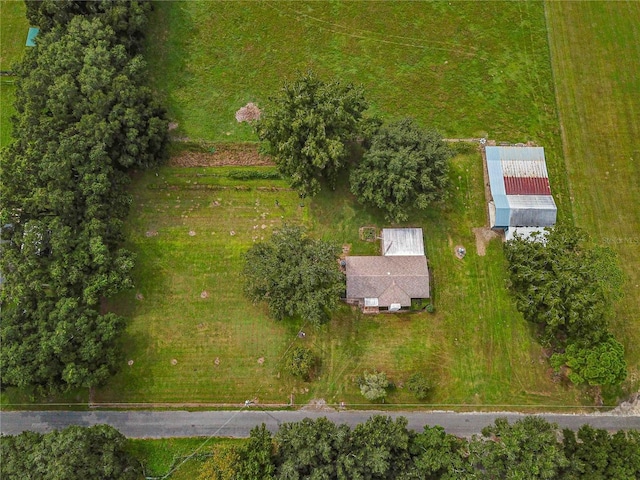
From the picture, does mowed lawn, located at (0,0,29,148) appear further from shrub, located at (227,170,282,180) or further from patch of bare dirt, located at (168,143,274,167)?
shrub, located at (227,170,282,180)

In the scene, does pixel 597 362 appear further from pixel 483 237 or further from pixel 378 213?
pixel 378 213

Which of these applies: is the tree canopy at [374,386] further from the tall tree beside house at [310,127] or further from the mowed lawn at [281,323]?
the tall tree beside house at [310,127]

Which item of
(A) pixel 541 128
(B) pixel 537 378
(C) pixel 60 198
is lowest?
(B) pixel 537 378

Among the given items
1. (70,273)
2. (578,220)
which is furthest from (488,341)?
(70,273)

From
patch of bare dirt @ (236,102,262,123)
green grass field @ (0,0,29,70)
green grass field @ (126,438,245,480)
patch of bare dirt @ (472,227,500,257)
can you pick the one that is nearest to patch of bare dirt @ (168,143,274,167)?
patch of bare dirt @ (236,102,262,123)

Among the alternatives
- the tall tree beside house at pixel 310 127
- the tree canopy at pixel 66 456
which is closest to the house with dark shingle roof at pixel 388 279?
the tall tree beside house at pixel 310 127

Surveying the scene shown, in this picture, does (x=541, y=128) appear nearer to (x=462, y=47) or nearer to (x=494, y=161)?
(x=494, y=161)

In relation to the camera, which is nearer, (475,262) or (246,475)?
(246,475)
